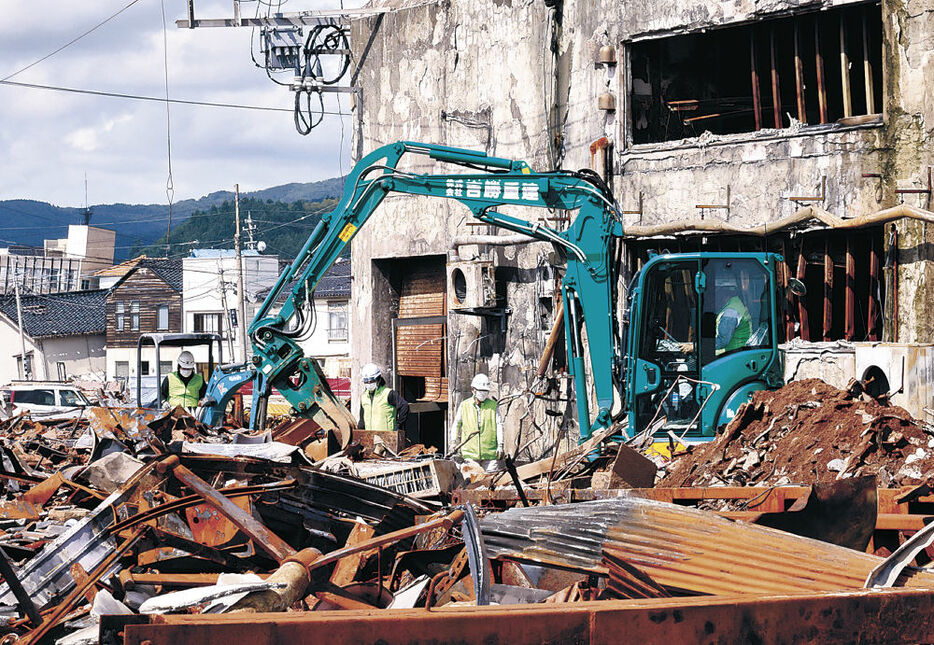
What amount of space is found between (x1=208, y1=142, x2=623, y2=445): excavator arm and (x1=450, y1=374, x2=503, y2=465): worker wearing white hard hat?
4.17 feet

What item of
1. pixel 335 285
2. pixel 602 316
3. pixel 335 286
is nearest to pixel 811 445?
pixel 602 316

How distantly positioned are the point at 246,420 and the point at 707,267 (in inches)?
291

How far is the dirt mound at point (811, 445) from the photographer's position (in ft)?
22.9

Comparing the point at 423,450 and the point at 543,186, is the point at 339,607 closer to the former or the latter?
the point at 423,450

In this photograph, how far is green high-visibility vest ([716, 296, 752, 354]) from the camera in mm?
10555

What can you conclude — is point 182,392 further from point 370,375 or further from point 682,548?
point 682,548

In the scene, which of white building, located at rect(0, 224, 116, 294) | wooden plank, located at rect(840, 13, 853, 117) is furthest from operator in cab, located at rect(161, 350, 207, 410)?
white building, located at rect(0, 224, 116, 294)

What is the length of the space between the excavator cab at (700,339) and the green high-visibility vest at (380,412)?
3.12 meters

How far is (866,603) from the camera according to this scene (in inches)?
115

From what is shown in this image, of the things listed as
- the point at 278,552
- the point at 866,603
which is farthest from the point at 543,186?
the point at 866,603

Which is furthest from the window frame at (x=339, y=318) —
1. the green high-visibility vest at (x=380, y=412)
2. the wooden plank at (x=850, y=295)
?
the wooden plank at (x=850, y=295)

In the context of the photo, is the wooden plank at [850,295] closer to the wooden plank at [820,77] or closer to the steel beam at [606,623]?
the wooden plank at [820,77]

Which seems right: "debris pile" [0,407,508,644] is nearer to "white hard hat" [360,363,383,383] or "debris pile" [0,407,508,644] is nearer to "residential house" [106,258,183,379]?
"white hard hat" [360,363,383,383]

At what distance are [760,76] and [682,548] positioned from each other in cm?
1157
